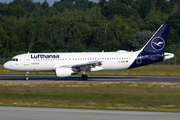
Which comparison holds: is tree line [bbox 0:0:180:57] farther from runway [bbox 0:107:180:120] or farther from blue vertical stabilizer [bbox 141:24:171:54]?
runway [bbox 0:107:180:120]

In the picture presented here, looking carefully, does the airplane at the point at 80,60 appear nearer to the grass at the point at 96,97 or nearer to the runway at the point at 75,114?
the grass at the point at 96,97

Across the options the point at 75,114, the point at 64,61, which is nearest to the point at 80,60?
the point at 64,61

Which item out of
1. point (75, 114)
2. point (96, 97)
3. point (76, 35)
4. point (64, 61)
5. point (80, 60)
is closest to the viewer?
point (75, 114)

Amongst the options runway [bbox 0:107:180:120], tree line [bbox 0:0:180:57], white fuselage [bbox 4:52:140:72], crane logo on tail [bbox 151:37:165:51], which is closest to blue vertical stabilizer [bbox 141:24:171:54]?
crane logo on tail [bbox 151:37:165:51]

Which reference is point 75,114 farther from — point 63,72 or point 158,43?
point 158,43

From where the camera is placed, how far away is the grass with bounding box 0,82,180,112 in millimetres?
22027

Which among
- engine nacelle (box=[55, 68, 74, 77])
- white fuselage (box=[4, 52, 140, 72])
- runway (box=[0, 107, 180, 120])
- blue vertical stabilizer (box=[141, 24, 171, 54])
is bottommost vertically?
runway (box=[0, 107, 180, 120])

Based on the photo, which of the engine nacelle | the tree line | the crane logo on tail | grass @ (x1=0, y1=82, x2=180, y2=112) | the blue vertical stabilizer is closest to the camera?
grass @ (x1=0, y1=82, x2=180, y2=112)

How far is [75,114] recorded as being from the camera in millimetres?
17969

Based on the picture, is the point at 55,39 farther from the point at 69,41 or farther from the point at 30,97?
the point at 30,97

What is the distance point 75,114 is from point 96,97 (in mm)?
8374

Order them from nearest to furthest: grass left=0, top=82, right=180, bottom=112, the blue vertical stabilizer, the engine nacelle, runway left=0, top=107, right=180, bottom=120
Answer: runway left=0, top=107, right=180, bottom=120
grass left=0, top=82, right=180, bottom=112
the engine nacelle
the blue vertical stabilizer

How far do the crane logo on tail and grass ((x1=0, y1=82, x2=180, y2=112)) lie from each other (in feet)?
36.0

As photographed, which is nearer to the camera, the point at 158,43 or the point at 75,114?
the point at 75,114
